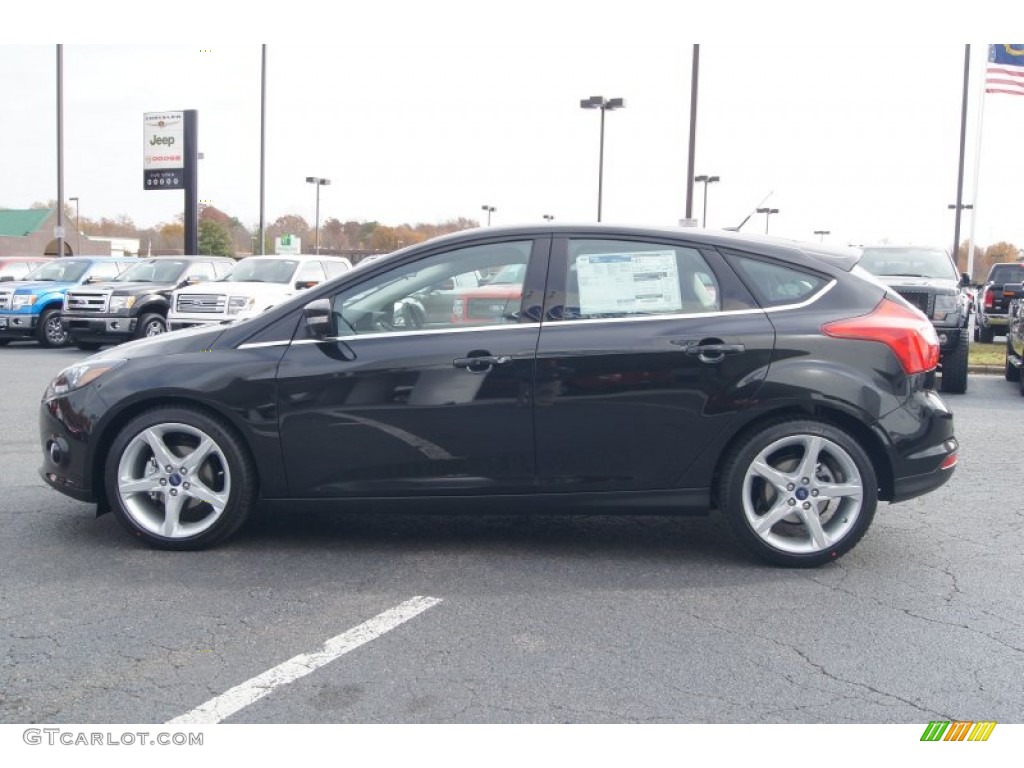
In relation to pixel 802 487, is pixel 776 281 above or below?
above

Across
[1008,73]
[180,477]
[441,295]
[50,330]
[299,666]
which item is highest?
[1008,73]

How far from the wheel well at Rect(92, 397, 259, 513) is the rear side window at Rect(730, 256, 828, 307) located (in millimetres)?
2584

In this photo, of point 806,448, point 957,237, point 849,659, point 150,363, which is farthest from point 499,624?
point 957,237

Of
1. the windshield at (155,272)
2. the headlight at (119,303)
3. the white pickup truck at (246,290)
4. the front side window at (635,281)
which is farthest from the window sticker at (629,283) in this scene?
the windshield at (155,272)

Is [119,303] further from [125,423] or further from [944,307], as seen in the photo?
[125,423]

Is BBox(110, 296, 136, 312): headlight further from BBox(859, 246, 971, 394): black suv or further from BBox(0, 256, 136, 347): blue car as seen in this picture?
BBox(859, 246, 971, 394): black suv

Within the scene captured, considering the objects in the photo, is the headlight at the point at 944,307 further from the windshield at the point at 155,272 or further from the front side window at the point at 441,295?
the windshield at the point at 155,272

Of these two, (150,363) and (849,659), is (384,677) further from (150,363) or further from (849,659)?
(150,363)

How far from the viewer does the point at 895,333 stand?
5059 mm

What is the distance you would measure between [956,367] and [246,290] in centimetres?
1065

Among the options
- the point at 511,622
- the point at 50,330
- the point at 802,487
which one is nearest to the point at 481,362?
the point at 511,622

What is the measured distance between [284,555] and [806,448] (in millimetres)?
2610

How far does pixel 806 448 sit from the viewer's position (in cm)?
504

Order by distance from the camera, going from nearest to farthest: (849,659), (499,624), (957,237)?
(849,659) → (499,624) → (957,237)
